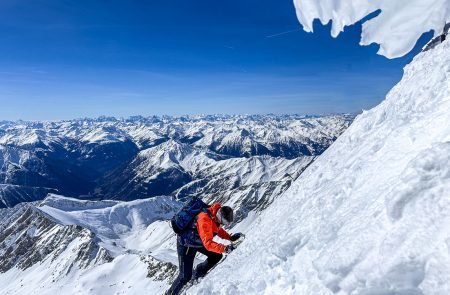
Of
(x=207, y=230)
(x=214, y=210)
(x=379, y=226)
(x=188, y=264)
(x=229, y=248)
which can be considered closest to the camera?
(x=379, y=226)

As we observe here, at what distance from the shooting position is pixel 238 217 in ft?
570

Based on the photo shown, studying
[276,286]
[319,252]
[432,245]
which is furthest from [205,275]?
[432,245]

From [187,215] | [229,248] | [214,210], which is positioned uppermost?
[214,210]

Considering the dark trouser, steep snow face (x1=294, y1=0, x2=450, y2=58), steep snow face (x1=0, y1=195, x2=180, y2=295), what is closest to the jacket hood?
the dark trouser

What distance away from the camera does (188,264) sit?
1328cm

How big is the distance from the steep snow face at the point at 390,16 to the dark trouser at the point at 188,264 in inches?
445

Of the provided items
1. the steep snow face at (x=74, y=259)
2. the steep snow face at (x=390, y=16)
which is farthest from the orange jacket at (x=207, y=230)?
the steep snow face at (x=74, y=259)

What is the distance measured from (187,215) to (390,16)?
14223 millimetres

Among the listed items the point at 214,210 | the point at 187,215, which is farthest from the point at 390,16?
the point at 187,215

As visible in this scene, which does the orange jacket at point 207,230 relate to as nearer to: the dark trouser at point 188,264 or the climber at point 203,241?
the climber at point 203,241

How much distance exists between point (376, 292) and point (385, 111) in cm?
993

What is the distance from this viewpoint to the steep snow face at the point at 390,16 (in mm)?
17328

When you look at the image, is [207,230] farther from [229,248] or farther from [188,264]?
[188,264]

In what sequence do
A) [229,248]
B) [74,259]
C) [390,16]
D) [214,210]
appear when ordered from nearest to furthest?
[214,210]
[229,248]
[390,16]
[74,259]
